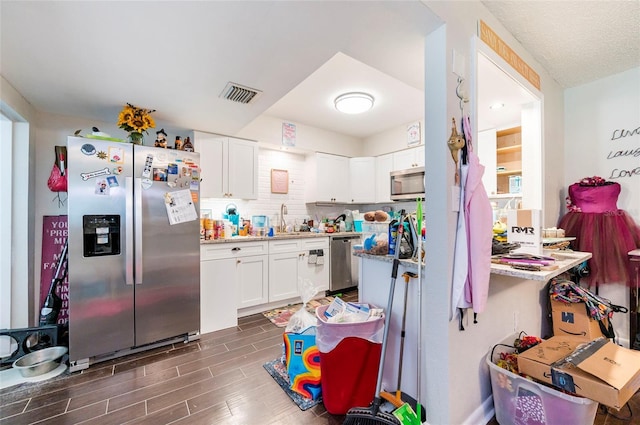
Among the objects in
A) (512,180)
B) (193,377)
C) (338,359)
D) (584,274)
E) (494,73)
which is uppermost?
(494,73)

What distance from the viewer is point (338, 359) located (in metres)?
1.52

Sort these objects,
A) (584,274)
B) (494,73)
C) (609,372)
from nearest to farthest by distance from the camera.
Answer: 1. (609,372)
2. (494,73)
3. (584,274)

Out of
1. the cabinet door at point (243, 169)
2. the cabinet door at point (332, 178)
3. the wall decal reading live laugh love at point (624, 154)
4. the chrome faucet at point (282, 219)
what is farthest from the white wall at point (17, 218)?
the wall decal reading live laugh love at point (624, 154)

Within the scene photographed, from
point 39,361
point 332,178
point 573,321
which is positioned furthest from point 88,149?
point 573,321

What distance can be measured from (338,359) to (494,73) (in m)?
2.19

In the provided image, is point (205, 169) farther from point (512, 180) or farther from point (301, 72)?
point (512, 180)

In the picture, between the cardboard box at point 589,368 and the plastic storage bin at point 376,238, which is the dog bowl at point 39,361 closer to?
the plastic storage bin at point 376,238

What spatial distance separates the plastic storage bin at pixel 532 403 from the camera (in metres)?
1.24

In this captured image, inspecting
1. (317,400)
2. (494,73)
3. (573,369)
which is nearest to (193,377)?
(317,400)

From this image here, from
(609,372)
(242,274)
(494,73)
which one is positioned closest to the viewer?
(609,372)

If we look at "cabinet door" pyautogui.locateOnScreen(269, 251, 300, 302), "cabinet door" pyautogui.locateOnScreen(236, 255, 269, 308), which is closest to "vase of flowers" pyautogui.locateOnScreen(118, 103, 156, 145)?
"cabinet door" pyautogui.locateOnScreen(236, 255, 269, 308)

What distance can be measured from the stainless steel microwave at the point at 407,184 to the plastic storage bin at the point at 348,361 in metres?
2.48

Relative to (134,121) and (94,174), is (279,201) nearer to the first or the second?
(134,121)

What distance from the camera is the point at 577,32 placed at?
74.6 inches
